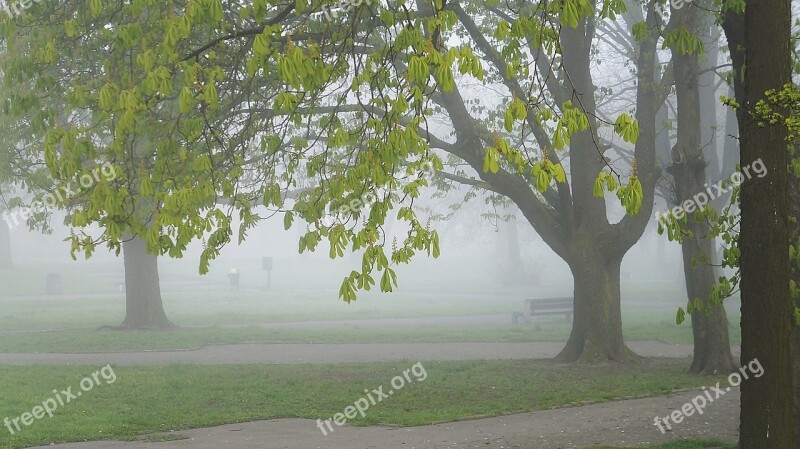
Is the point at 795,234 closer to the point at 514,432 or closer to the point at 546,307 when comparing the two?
the point at 514,432

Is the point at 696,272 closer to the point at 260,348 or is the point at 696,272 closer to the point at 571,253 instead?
the point at 571,253

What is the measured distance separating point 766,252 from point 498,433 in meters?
4.46

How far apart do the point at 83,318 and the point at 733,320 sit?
2042 cm

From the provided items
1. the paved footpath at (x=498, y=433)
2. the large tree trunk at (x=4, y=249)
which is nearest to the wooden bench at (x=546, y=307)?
the paved footpath at (x=498, y=433)

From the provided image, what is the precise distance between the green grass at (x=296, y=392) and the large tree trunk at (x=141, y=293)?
346 inches

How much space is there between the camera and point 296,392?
1376 cm

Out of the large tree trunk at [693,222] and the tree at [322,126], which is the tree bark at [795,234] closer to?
the tree at [322,126]

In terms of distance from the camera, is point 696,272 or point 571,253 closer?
point 696,272

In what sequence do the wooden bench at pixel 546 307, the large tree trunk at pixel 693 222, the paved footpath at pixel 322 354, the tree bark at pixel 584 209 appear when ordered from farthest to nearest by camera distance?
the wooden bench at pixel 546 307 → the paved footpath at pixel 322 354 → the tree bark at pixel 584 209 → the large tree trunk at pixel 693 222

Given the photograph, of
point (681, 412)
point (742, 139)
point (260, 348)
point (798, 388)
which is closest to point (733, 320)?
point (260, 348)

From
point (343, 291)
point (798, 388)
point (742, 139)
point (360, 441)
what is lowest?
point (360, 441)

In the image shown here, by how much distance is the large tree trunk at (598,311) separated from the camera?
16453 millimetres

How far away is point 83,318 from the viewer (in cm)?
2972

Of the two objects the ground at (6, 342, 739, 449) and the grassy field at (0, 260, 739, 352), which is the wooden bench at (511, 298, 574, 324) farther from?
the ground at (6, 342, 739, 449)
